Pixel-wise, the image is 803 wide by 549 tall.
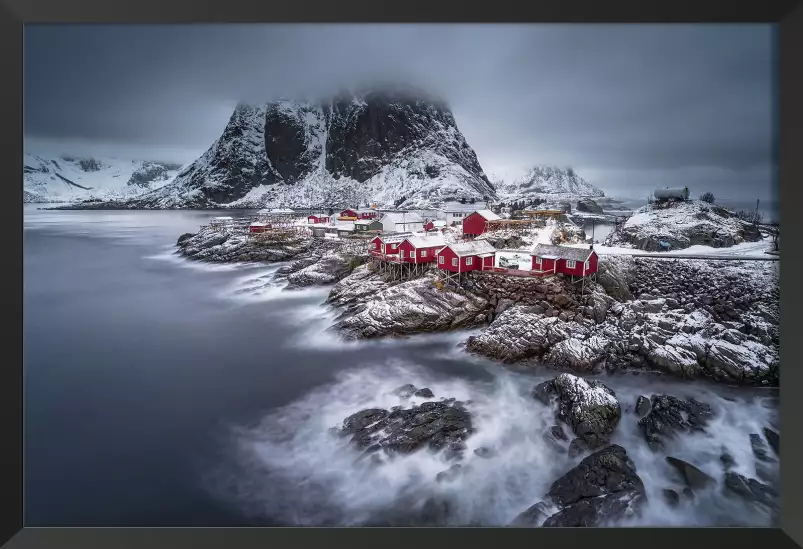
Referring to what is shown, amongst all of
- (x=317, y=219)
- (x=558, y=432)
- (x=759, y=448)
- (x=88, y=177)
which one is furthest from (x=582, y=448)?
(x=88, y=177)

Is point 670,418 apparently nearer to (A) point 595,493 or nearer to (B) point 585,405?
(B) point 585,405

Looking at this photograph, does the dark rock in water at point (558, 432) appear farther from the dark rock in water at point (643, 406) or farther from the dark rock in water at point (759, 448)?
the dark rock in water at point (759, 448)

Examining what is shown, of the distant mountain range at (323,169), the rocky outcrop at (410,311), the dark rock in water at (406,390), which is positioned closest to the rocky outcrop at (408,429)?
the dark rock in water at (406,390)

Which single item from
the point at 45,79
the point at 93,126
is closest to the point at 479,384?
the point at 93,126

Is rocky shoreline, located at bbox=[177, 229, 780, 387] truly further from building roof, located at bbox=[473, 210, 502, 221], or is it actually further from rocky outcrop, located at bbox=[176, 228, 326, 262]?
building roof, located at bbox=[473, 210, 502, 221]
